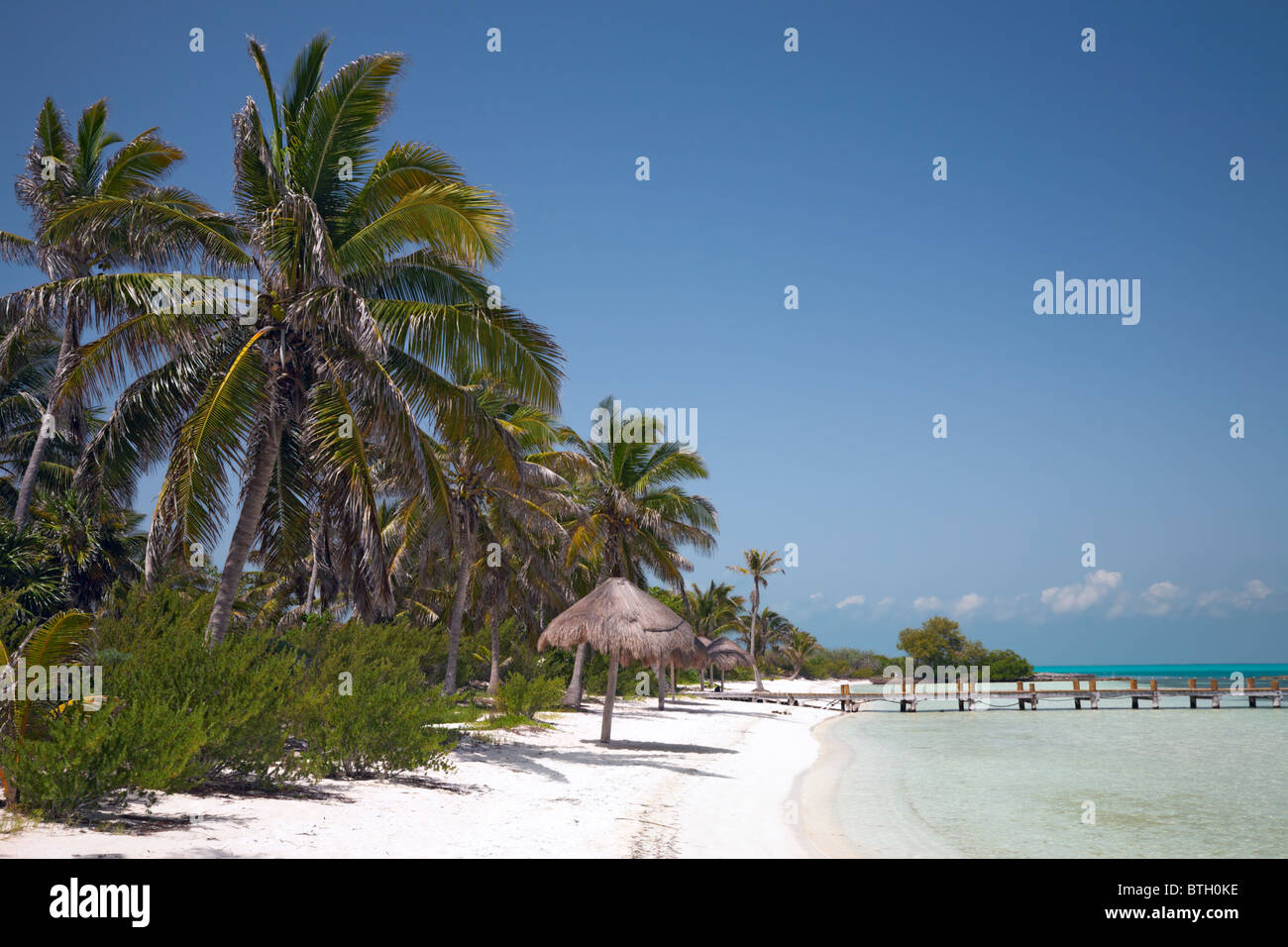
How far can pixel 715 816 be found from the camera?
966 centimetres

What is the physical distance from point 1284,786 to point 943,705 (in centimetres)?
3380

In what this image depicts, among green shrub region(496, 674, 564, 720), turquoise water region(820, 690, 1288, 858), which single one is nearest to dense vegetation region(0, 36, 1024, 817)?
green shrub region(496, 674, 564, 720)

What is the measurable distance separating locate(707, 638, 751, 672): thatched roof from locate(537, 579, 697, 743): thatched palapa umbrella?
11613 mm

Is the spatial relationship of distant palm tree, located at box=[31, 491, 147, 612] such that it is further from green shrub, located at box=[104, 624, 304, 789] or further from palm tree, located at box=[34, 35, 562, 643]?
green shrub, located at box=[104, 624, 304, 789]

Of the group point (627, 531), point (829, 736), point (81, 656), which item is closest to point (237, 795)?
point (81, 656)

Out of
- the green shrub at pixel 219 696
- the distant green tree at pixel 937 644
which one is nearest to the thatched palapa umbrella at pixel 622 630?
the green shrub at pixel 219 696

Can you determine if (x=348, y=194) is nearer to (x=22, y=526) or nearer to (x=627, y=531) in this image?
(x=22, y=526)

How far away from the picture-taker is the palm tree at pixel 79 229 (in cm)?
1060

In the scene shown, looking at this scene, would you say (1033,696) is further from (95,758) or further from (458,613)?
(95,758)

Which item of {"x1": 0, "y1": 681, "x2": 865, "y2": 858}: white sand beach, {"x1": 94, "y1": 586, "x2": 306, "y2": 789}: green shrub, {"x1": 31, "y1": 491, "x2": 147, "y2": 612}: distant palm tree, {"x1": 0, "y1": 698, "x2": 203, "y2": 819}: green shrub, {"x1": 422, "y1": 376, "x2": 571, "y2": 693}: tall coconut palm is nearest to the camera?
{"x1": 0, "y1": 698, "x2": 203, "y2": 819}: green shrub

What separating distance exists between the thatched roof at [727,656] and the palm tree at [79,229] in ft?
62.7

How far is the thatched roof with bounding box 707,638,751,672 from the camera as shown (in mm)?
27328

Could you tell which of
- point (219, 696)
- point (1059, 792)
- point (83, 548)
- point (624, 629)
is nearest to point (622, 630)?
point (624, 629)

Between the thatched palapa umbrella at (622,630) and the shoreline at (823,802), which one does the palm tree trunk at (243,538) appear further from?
the shoreline at (823,802)
